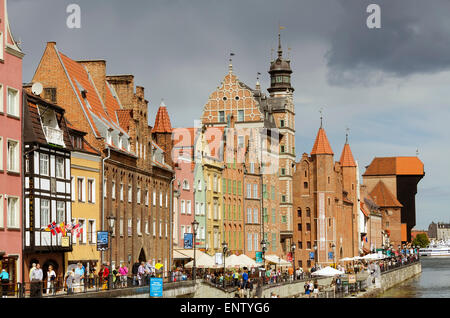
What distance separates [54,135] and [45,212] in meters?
4.78

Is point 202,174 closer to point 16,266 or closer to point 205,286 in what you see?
point 205,286

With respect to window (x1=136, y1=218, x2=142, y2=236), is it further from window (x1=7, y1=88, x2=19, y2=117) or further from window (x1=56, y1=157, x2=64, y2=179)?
window (x1=7, y1=88, x2=19, y2=117)

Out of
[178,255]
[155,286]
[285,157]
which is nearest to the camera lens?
[155,286]

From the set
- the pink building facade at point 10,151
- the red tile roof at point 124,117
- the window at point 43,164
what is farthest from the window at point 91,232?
the pink building facade at point 10,151

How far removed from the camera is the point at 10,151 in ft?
147

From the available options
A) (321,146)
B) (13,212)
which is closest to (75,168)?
(13,212)

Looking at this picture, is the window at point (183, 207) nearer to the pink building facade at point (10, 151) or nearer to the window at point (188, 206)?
the window at point (188, 206)

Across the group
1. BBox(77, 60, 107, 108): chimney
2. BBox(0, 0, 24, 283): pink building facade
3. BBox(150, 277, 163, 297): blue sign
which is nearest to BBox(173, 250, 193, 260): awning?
BBox(77, 60, 107, 108): chimney

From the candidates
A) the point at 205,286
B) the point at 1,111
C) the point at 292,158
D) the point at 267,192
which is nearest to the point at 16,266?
the point at 1,111

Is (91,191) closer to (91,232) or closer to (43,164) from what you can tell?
(91,232)

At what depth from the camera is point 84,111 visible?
5856cm

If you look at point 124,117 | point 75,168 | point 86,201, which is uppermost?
point 124,117

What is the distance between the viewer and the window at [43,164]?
154ft
